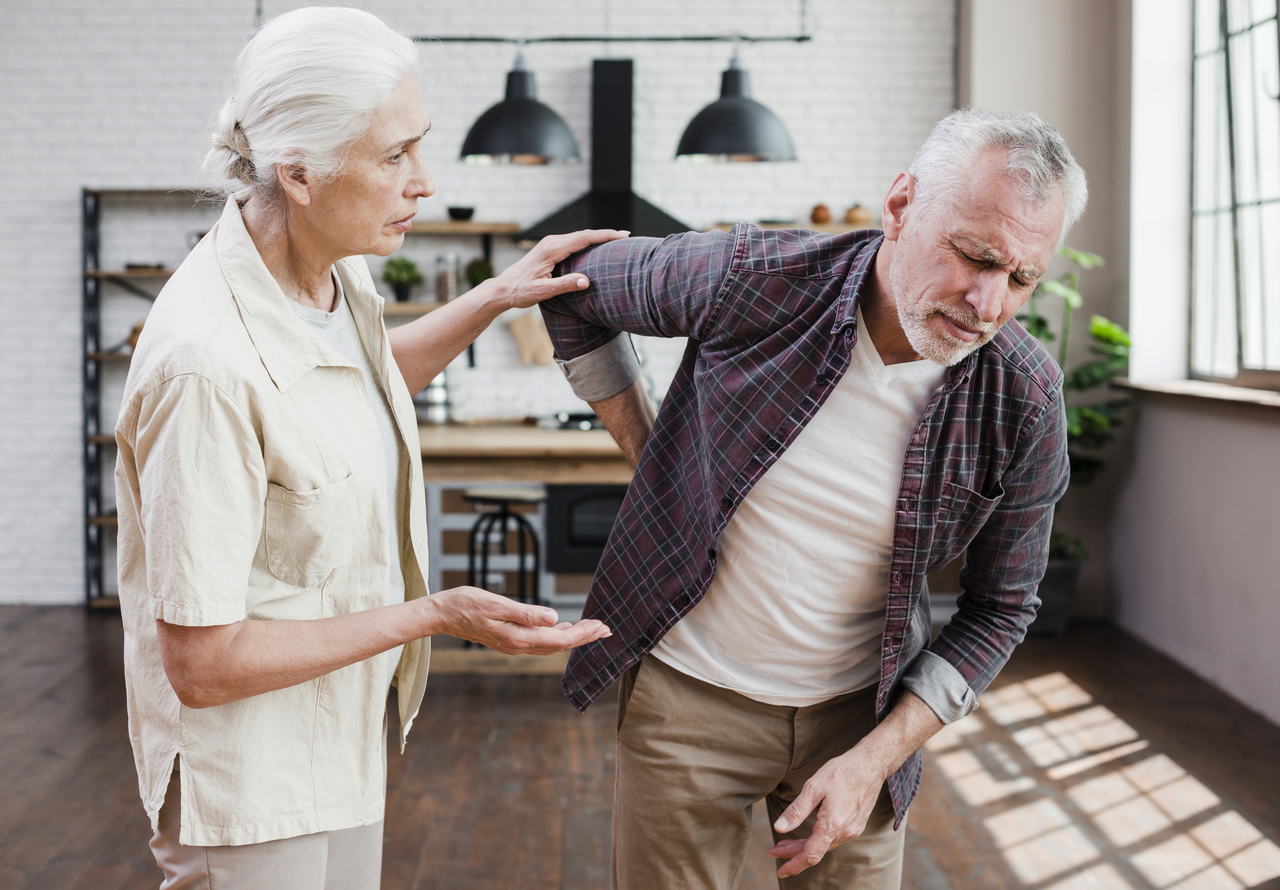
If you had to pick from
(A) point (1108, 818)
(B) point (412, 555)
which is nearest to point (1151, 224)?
(A) point (1108, 818)

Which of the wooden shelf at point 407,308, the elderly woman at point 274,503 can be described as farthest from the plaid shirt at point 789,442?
the wooden shelf at point 407,308

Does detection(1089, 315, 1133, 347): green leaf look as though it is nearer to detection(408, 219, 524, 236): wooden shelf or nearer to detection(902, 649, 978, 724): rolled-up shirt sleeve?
detection(408, 219, 524, 236): wooden shelf

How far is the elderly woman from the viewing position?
102cm

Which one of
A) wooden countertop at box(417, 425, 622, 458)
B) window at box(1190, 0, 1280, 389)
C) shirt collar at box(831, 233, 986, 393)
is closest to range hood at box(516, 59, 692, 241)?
wooden countertop at box(417, 425, 622, 458)

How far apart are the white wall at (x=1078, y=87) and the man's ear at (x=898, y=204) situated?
427cm

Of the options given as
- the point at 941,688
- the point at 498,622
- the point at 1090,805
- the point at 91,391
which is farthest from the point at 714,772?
the point at 91,391

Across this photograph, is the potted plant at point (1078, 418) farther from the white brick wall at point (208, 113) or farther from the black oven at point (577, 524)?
the black oven at point (577, 524)

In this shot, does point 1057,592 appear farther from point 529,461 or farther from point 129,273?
point 129,273

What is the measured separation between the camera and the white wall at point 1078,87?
512 cm

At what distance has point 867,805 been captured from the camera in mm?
1315

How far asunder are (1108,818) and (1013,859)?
0.44 m

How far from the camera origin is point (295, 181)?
1.14 metres

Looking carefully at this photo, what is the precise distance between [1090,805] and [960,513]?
7.42 feet

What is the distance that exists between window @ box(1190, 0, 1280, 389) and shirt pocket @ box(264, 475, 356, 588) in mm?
4153
